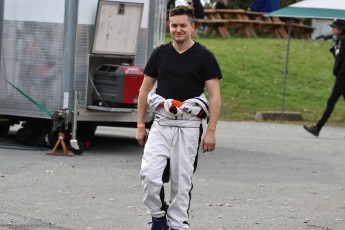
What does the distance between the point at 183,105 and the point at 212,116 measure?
0.78 feet

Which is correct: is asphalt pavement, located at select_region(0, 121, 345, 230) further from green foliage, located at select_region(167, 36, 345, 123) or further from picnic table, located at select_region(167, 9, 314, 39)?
picnic table, located at select_region(167, 9, 314, 39)

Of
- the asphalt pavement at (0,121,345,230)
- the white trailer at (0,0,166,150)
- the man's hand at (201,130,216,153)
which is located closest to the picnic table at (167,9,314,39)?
the asphalt pavement at (0,121,345,230)

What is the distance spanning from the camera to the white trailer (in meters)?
13.7

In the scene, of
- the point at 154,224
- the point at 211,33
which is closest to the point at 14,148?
the point at 154,224

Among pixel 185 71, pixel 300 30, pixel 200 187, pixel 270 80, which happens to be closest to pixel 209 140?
pixel 185 71

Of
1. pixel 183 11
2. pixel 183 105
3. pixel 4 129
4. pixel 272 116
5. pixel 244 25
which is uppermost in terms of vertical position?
pixel 183 11

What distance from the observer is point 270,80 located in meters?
24.2

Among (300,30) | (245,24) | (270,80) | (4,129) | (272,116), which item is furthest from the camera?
(300,30)

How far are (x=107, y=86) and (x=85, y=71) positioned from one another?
0.35 metres

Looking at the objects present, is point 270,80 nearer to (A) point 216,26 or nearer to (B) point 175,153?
(A) point 216,26

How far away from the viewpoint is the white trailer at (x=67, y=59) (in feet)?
45.1

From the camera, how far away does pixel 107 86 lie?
1397 cm

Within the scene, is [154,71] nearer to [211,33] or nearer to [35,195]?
[35,195]

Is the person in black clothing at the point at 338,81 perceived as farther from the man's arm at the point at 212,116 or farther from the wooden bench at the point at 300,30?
the wooden bench at the point at 300,30
